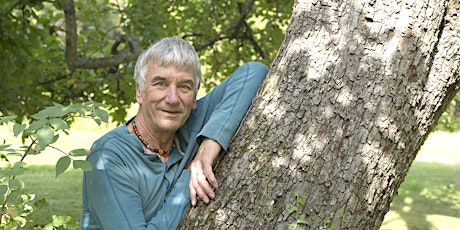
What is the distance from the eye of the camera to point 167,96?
8.89 ft

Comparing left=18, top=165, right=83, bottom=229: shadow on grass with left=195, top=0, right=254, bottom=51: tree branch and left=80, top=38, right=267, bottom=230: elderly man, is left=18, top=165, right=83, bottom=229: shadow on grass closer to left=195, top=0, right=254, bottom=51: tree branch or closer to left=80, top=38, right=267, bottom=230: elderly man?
left=195, top=0, right=254, bottom=51: tree branch

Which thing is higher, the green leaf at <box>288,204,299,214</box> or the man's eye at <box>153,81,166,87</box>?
the man's eye at <box>153,81,166,87</box>

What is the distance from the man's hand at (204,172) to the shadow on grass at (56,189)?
5589mm

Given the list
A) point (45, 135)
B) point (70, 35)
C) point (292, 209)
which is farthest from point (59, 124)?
point (70, 35)

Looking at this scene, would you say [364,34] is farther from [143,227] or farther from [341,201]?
[143,227]

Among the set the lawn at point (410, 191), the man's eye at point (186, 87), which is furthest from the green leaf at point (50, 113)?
the lawn at point (410, 191)

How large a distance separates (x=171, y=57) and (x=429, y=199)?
9341 mm

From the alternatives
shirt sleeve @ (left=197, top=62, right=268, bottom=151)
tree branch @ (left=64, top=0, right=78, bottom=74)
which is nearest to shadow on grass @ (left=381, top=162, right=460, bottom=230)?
tree branch @ (left=64, top=0, right=78, bottom=74)

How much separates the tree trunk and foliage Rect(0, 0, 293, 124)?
3287 millimetres

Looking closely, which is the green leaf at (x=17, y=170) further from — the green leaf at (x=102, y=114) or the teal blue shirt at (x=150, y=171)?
the green leaf at (x=102, y=114)

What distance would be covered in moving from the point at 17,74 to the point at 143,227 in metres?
4.04

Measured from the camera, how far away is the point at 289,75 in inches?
98.1

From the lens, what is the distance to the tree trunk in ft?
7.51

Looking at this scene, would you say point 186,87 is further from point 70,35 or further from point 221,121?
point 70,35
